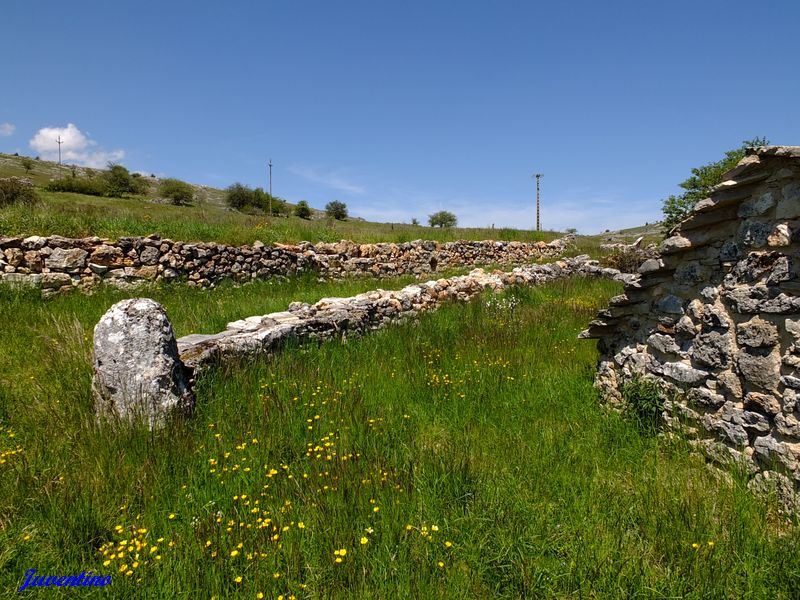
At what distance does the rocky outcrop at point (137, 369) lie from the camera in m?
4.16

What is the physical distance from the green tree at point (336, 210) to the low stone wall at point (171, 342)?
55.8 meters

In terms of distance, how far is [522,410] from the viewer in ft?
16.1

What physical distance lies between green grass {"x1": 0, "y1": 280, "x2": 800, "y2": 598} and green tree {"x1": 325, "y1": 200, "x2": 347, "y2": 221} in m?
58.9

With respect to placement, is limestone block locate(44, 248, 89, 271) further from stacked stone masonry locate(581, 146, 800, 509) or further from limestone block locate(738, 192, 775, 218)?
limestone block locate(738, 192, 775, 218)

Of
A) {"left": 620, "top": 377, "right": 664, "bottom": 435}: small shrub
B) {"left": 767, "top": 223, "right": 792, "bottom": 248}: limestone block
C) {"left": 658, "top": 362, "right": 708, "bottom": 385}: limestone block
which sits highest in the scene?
{"left": 767, "top": 223, "right": 792, "bottom": 248}: limestone block

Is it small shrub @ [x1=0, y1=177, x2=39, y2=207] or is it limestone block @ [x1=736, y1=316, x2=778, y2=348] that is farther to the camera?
small shrub @ [x1=0, y1=177, x2=39, y2=207]

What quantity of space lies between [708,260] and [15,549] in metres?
6.33

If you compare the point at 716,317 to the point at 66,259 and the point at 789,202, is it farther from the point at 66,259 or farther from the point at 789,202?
the point at 66,259

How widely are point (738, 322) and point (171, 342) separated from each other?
5784mm

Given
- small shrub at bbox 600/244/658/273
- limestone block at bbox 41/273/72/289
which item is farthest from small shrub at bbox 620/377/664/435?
small shrub at bbox 600/244/658/273

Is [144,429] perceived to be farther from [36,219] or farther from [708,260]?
[36,219]

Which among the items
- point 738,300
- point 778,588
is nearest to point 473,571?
point 778,588

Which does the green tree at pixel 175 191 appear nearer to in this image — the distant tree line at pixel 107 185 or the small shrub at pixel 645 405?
the distant tree line at pixel 107 185

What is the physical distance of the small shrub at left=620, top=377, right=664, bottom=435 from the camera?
14.7 ft
